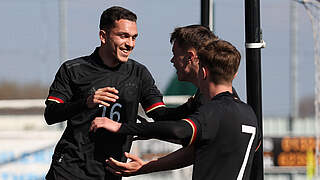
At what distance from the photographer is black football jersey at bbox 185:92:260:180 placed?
4168 millimetres

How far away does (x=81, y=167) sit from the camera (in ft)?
17.7

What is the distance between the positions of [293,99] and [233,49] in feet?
65.4

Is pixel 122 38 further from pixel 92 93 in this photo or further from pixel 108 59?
pixel 92 93

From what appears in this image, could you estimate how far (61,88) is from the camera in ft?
17.6

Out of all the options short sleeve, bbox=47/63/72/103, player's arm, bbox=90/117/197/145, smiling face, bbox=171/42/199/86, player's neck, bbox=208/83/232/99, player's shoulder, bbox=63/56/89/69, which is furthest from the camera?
player's shoulder, bbox=63/56/89/69

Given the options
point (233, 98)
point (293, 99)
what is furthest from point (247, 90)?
point (293, 99)

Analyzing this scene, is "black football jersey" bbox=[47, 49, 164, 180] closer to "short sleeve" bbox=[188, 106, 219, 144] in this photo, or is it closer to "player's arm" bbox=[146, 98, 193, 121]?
"player's arm" bbox=[146, 98, 193, 121]

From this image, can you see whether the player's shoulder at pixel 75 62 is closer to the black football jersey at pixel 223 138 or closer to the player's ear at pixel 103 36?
the player's ear at pixel 103 36

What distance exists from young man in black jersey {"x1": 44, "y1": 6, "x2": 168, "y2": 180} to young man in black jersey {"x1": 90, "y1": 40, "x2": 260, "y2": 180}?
947 mm

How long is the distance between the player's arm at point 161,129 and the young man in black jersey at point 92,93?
0.86 metres

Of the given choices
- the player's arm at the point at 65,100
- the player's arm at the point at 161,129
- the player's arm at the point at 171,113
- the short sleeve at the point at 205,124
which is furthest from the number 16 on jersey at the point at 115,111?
the short sleeve at the point at 205,124

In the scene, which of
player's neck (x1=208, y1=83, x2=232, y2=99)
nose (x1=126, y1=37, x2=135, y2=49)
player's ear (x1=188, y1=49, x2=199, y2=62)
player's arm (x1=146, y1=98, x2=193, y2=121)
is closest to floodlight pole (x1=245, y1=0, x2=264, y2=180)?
player's ear (x1=188, y1=49, x2=199, y2=62)

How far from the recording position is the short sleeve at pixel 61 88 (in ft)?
17.5

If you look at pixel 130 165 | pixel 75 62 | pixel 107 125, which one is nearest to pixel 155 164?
pixel 130 165
